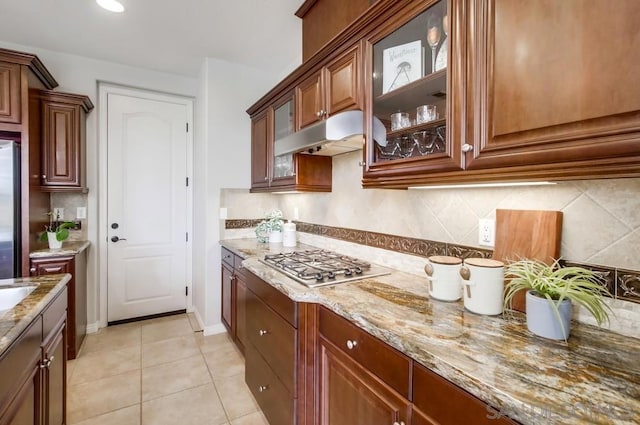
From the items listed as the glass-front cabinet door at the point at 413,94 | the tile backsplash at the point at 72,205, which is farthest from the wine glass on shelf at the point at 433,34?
the tile backsplash at the point at 72,205

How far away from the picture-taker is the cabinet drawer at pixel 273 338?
1.48m

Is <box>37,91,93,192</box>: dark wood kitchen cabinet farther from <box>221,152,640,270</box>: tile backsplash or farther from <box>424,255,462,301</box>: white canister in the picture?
<box>424,255,462,301</box>: white canister

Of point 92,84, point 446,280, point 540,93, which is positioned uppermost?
point 92,84

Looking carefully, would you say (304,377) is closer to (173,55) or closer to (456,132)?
(456,132)

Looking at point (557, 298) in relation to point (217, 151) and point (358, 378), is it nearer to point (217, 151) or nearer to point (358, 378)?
point (358, 378)

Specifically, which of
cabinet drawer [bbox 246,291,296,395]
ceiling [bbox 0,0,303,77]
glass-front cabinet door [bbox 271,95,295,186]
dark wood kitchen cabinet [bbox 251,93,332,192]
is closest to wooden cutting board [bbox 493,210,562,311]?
cabinet drawer [bbox 246,291,296,395]

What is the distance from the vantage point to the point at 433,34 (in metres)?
1.19

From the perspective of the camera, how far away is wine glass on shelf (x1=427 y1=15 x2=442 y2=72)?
45.8 inches

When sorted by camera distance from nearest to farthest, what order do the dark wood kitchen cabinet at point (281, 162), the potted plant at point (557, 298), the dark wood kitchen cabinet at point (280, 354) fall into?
the potted plant at point (557, 298)
the dark wood kitchen cabinet at point (280, 354)
the dark wood kitchen cabinet at point (281, 162)

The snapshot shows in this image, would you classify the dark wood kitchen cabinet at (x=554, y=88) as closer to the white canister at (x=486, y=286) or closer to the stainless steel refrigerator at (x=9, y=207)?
the white canister at (x=486, y=286)

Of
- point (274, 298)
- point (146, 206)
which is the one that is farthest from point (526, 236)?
point (146, 206)

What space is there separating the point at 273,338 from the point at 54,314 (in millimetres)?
1036

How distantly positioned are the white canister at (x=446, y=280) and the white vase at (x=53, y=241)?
3.01 meters

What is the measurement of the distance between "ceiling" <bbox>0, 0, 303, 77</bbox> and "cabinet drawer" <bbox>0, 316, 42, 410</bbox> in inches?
86.3
